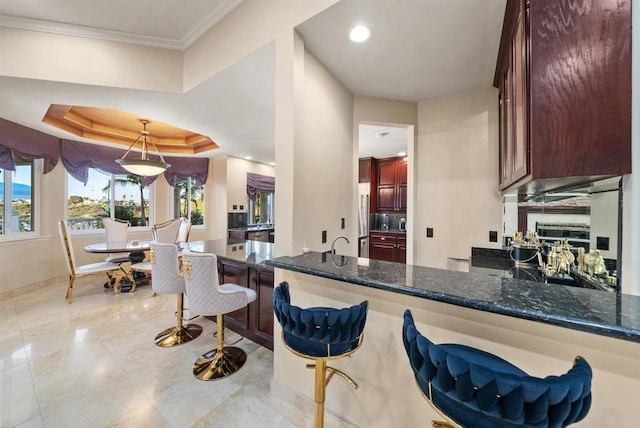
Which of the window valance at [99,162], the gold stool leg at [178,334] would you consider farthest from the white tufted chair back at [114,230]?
the gold stool leg at [178,334]

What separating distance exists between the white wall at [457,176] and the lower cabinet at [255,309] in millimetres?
1698

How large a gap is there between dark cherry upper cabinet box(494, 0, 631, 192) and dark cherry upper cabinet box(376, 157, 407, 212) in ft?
13.3

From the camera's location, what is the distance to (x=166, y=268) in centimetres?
223

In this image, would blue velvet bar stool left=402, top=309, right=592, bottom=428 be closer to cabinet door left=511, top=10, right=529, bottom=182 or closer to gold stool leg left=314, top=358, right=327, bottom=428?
gold stool leg left=314, top=358, right=327, bottom=428

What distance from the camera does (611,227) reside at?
116 cm

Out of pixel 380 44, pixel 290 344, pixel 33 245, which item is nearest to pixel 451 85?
pixel 380 44

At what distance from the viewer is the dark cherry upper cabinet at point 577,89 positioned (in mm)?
966

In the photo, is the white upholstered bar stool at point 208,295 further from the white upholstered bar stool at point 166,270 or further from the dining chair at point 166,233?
the dining chair at point 166,233

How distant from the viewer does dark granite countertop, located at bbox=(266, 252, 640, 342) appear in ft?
2.44

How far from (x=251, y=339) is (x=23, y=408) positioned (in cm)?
150

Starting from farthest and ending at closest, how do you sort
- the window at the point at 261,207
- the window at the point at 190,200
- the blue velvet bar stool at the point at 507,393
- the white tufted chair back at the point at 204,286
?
the window at the point at 261,207 → the window at the point at 190,200 → the white tufted chair back at the point at 204,286 → the blue velvet bar stool at the point at 507,393

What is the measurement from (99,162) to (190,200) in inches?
70.5

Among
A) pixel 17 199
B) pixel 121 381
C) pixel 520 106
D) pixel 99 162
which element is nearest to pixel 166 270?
pixel 121 381

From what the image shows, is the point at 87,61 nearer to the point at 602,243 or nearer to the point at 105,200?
the point at 105,200
